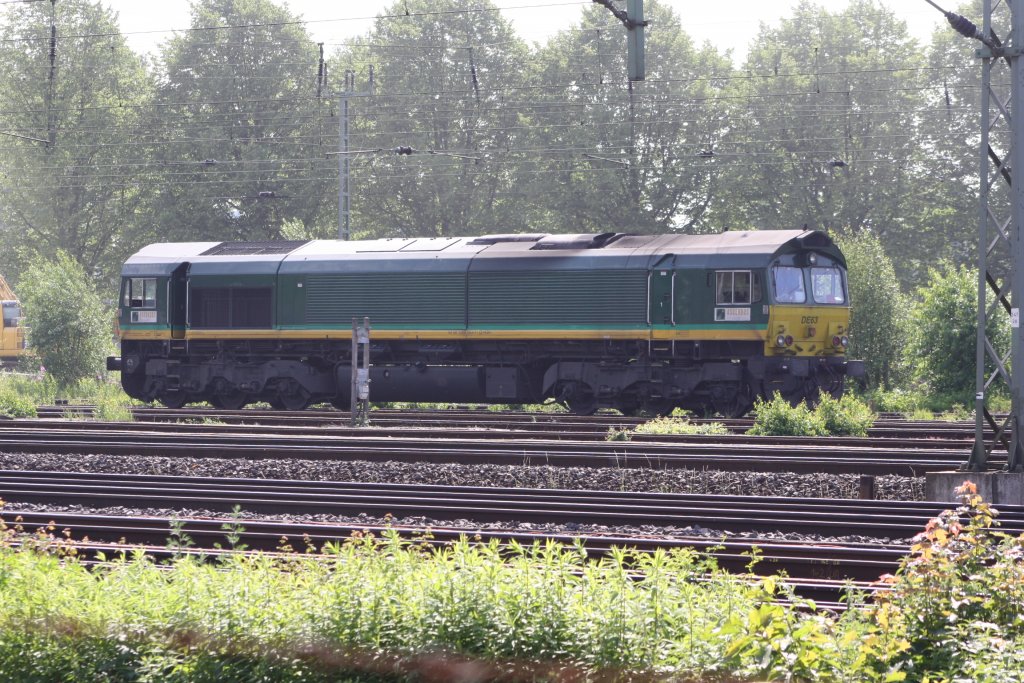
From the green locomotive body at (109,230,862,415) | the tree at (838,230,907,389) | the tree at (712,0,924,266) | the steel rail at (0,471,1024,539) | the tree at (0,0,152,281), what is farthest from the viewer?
the tree at (0,0,152,281)

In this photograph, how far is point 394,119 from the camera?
50719 mm

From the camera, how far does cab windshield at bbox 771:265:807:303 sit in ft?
70.6

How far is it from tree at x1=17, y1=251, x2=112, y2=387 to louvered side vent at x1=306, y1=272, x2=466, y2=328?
8.71m

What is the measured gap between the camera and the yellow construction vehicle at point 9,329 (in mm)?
45344

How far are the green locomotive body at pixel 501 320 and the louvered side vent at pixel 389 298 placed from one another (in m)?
0.03

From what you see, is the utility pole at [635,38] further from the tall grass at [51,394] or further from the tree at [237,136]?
the tree at [237,136]

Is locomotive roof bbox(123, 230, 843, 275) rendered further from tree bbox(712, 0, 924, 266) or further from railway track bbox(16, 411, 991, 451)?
tree bbox(712, 0, 924, 266)

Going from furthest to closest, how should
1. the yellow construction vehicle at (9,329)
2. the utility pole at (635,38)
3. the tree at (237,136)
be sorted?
the tree at (237,136)
the yellow construction vehicle at (9,329)
the utility pole at (635,38)

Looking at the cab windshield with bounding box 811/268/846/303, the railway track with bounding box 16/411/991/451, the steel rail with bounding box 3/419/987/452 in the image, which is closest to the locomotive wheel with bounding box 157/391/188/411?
the railway track with bounding box 16/411/991/451

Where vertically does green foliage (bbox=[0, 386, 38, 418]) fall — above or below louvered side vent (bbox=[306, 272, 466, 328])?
below

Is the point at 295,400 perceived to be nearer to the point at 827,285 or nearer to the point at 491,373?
the point at 491,373

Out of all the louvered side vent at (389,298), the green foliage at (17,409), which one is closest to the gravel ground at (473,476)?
the green foliage at (17,409)

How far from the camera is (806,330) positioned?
21.8m

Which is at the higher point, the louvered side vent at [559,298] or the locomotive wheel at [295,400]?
the louvered side vent at [559,298]
